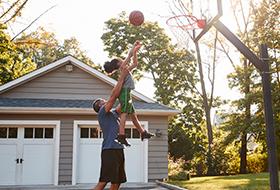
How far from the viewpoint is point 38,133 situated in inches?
438

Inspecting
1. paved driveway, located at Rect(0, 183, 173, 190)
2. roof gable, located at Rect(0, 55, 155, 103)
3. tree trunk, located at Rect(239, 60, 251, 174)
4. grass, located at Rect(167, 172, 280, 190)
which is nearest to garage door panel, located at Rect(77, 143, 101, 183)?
paved driveway, located at Rect(0, 183, 173, 190)

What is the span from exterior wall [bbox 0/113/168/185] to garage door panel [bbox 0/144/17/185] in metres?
1.09

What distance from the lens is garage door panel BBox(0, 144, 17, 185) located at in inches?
421

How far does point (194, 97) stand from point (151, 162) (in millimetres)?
9826

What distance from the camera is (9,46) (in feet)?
51.8

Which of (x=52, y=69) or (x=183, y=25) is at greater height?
(x=52, y=69)

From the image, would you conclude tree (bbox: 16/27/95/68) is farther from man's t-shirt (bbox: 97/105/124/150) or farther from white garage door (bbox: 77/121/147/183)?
man's t-shirt (bbox: 97/105/124/150)

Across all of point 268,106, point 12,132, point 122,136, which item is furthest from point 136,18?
point 12,132

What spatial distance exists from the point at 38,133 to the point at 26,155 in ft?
2.80

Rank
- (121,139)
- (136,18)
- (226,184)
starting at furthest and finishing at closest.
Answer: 1. (226,184)
2. (136,18)
3. (121,139)

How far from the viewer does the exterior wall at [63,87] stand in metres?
11.8

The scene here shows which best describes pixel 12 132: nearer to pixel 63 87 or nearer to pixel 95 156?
pixel 63 87

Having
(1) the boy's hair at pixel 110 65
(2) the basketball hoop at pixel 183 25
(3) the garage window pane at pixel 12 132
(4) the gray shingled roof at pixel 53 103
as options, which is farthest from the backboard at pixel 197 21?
(3) the garage window pane at pixel 12 132

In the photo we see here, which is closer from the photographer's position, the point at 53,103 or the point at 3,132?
the point at 3,132
